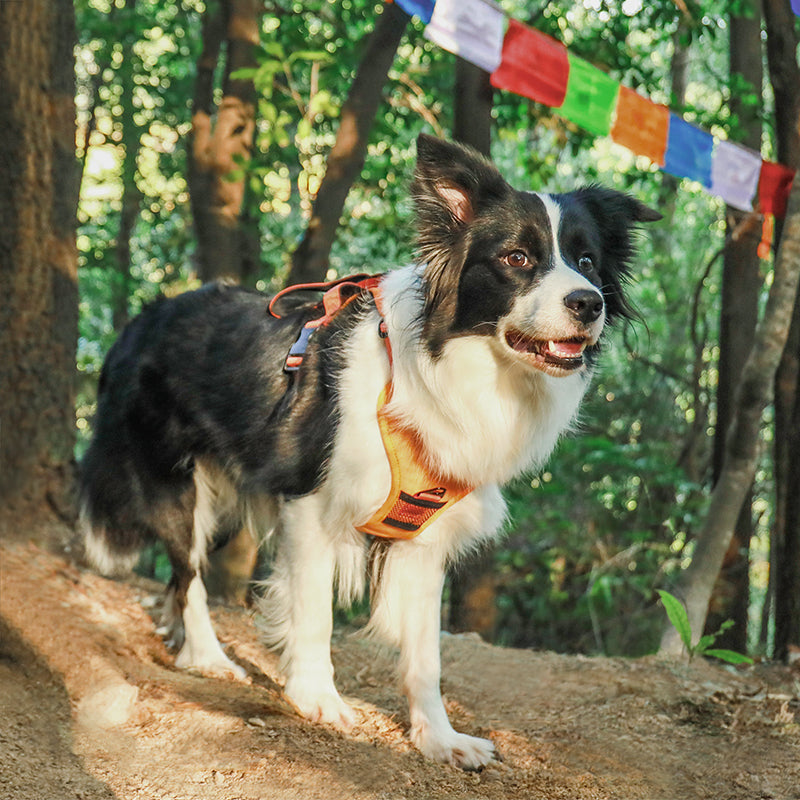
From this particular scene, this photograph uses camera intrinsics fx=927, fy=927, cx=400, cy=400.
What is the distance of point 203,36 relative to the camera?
8.30 m

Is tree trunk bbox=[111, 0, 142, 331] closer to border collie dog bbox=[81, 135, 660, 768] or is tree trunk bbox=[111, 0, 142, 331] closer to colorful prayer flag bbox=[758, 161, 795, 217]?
border collie dog bbox=[81, 135, 660, 768]

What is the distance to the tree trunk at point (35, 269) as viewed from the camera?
4523 mm

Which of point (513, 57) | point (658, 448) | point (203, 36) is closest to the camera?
point (513, 57)

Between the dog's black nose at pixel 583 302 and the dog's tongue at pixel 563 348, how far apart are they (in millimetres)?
116

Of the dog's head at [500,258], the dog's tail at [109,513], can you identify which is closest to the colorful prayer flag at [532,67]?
the dog's head at [500,258]

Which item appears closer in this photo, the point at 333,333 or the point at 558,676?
the point at 333,333

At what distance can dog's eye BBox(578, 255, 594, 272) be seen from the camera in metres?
3.10

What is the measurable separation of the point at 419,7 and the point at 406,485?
10.1ft

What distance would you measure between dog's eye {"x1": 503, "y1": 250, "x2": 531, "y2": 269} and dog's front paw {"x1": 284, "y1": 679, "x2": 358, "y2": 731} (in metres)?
1.66

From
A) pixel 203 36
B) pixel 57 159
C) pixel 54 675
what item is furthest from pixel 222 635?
pixel 203 36

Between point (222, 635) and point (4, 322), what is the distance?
185cm

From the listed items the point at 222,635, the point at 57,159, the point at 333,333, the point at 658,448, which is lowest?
the point at 222,635

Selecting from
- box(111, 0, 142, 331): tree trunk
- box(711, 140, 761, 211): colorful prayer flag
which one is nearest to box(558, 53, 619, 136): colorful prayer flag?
box(711, 140, 761, 211): colorful prayer flag

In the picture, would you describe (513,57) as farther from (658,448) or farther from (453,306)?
(658,448)
